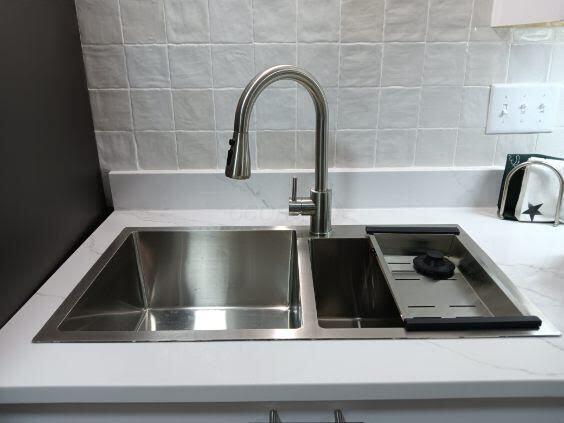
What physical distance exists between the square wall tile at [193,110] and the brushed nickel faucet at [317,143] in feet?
0.84

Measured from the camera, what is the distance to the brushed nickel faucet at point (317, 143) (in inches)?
34.4

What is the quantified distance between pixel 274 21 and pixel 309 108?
207mm

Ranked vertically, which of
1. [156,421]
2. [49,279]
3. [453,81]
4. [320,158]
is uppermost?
[453,81]

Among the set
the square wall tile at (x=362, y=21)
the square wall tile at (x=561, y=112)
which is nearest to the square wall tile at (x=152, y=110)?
the square wall tile at (x=362, y=21)

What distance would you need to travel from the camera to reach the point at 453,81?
1098mm

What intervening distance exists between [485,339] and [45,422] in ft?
2.07

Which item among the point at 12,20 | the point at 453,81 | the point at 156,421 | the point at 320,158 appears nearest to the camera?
the point at 156,421

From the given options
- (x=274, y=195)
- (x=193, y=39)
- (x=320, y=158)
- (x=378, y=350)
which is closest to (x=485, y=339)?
(x=378, y=350)

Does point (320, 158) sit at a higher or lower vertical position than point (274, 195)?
higher

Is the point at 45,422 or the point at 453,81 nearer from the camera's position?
the point at 45,422

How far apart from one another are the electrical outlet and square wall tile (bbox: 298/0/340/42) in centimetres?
40

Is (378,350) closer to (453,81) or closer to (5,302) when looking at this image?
(5,302)

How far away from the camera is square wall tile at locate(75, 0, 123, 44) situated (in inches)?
41.1

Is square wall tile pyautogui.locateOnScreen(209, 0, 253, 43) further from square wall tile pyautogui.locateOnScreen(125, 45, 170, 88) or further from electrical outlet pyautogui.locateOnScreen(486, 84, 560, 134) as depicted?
electrical outlet pyautogui.locateOnScreen(486, 84, 560, 134)
